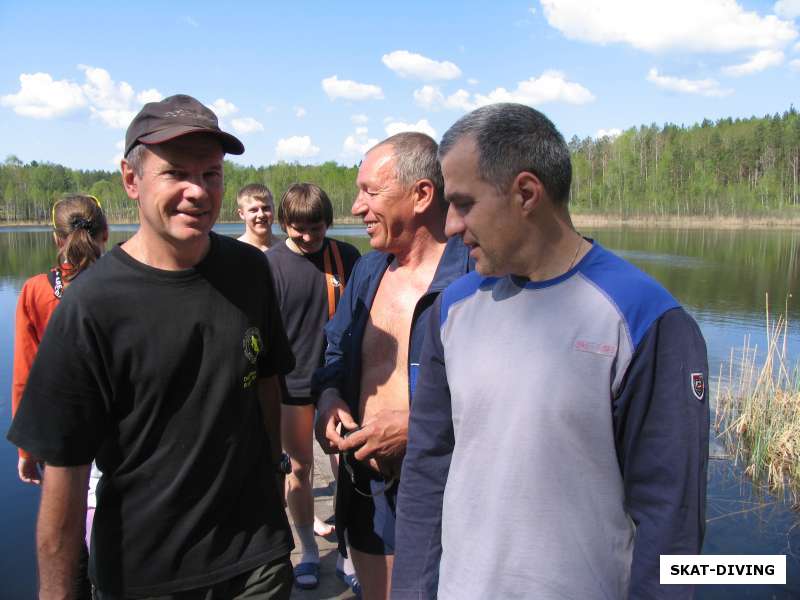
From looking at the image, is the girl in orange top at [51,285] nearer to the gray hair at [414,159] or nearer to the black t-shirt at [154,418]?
the black t-shirt at [154,418]

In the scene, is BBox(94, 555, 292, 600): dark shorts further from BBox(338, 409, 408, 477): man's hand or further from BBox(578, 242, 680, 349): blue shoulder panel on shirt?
BBox(578, 242, 680, 349): blue shoulder panel on shirt

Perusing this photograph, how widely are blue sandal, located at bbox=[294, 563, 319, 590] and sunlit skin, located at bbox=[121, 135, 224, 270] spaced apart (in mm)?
2520

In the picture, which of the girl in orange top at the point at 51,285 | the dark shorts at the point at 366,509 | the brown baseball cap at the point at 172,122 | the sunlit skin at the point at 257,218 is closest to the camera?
the brown baseball cap at the point at 172,122

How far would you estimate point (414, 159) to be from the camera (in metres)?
2.72

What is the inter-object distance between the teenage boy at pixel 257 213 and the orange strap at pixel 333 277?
102 cm

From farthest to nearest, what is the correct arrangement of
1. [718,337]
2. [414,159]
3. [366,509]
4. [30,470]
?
[718,337] → [30,470] → [366,509] → [414,159]

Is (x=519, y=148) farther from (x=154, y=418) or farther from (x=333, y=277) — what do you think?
(x=333, y=277)

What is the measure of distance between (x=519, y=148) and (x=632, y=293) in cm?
47

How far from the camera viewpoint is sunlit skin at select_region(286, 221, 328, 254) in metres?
4.43

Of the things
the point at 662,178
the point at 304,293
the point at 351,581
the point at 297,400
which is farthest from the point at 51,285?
the point at 662,178

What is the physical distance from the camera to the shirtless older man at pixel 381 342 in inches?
104

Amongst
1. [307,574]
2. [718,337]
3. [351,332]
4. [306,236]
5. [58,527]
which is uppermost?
[306,236]

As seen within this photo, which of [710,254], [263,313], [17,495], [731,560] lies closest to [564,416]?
[731,560]

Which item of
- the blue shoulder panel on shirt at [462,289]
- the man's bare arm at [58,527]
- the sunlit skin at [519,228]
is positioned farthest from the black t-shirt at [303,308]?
the sunlit skin at [519,228]
